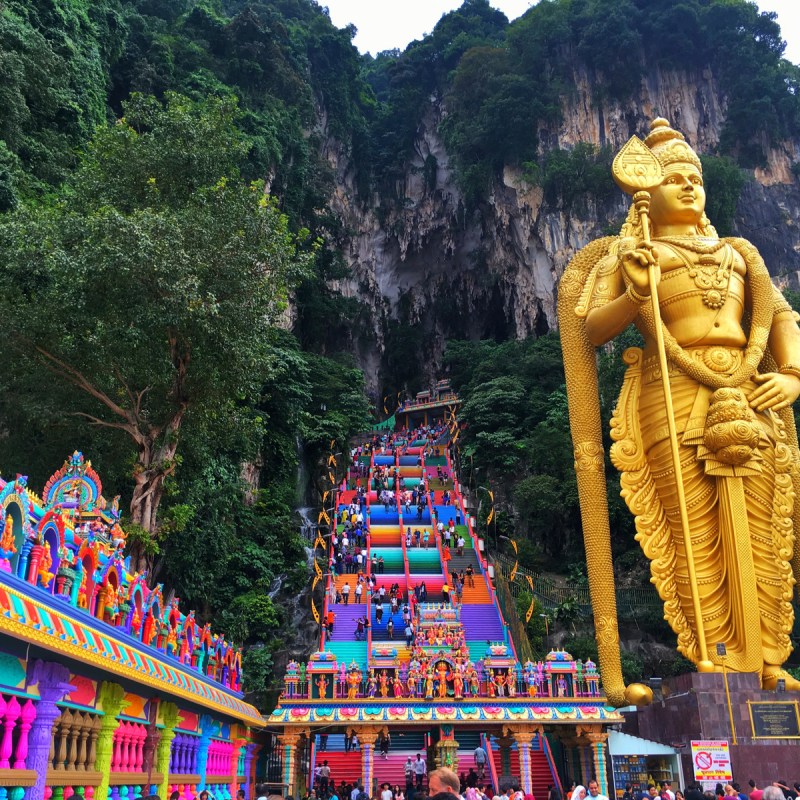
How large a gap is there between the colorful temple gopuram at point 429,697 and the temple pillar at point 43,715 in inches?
254

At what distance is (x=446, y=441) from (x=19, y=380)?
2369cm

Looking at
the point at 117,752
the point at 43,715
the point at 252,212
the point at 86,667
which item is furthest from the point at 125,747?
the point at 252,212

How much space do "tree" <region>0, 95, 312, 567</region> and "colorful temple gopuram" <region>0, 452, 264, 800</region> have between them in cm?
350

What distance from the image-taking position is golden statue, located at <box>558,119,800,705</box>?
27.0 ft

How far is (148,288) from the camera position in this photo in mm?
10133

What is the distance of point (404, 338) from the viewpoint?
40500mm

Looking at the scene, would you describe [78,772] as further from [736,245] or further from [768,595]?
[736,245]

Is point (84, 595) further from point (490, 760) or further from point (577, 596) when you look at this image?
point (577, 596)

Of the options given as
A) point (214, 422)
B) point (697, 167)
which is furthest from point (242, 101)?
point (697, 167)

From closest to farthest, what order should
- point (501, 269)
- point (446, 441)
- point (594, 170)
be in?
point (594, 170) < point (446, 441) < point (501, 269)

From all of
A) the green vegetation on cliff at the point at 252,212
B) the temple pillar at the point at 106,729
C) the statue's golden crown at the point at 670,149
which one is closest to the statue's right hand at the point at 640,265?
the statue's golden crown at the point at 670,149

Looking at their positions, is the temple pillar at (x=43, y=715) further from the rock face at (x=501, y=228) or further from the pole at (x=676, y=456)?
the rock face at (x=501, y=228)

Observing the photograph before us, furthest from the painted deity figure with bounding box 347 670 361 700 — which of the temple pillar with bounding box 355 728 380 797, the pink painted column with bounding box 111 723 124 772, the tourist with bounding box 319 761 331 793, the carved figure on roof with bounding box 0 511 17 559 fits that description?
the carved figure on roof with bounding box 0 511 17 559

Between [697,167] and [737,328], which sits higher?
[697,167]
